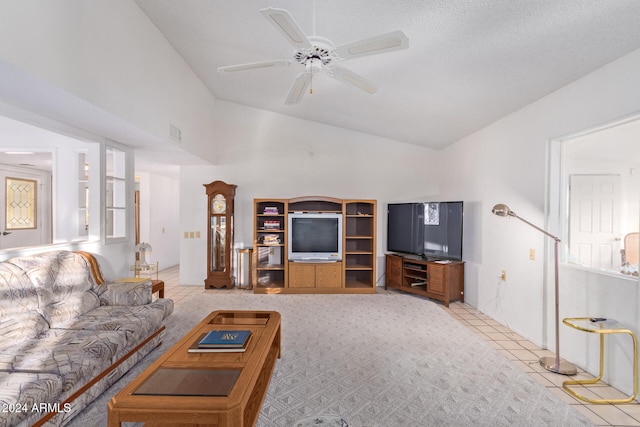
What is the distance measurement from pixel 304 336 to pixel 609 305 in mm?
2604

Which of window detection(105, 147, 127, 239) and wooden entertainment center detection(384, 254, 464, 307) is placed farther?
wooden entertainment center detection(384, 254, 464, 307)

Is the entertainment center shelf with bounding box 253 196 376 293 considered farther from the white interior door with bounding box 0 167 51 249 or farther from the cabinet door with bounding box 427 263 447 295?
the white interior door with bounding box 0 167 51 249

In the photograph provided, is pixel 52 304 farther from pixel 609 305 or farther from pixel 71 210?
pixel 609 305

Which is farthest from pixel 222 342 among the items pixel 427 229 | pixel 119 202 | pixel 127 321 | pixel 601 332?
pixel 427 229

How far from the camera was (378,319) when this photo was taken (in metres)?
3.68

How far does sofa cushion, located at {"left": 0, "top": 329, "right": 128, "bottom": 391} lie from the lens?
1.70 metres

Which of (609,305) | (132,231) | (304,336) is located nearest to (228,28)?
(132,231)

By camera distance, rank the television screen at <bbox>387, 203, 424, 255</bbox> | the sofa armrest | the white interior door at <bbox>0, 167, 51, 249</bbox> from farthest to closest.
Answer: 1. the white interior door at <bbox>0, 167, 51, 249</bbox>
2. the television screen at <bbox>387, 203, 424, 255</bbox>
3. the sofa armrest

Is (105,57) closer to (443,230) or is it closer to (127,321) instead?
(127,321)

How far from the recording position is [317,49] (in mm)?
2203

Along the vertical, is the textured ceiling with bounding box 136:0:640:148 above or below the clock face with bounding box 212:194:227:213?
above

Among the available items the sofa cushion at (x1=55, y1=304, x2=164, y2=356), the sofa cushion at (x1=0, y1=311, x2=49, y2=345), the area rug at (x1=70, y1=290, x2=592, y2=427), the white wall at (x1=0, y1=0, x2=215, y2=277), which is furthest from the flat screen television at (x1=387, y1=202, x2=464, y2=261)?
the sofa cushion at (x1=0, y1=311, x2=49, y2=345)

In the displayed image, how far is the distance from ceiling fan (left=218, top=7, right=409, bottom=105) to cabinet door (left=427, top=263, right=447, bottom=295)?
9.10ft

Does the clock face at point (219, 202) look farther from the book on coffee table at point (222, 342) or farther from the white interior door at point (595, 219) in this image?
the white interior door at point (595, 219)
